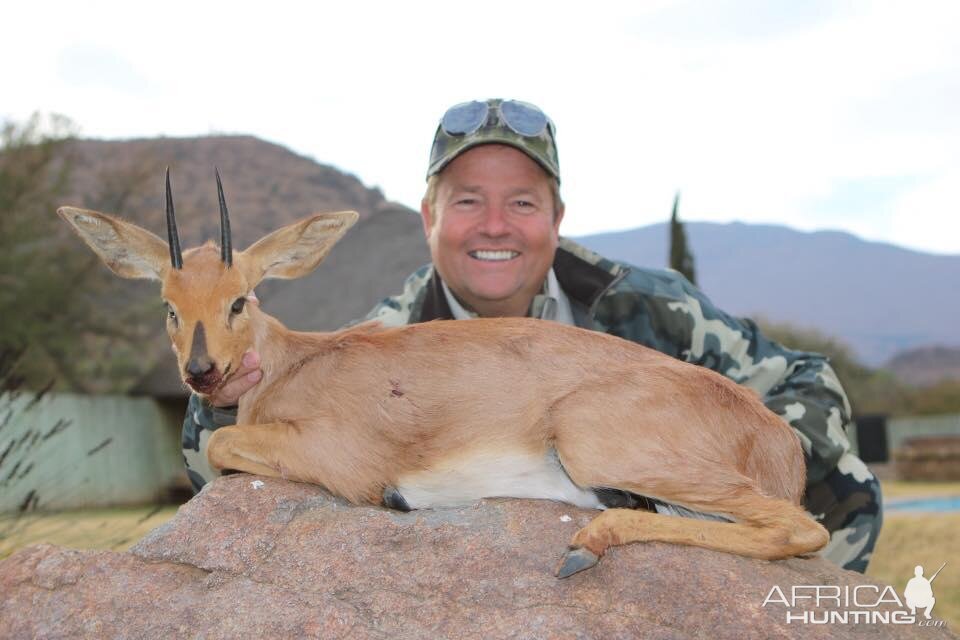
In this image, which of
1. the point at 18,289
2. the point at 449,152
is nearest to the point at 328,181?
the point at 18,289

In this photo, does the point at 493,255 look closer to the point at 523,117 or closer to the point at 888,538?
the point at 523,117

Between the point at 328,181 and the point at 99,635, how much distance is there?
A: 260 feet

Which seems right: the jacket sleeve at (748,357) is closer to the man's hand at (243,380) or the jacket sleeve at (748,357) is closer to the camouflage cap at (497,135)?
the camouflage cap at (497,135)

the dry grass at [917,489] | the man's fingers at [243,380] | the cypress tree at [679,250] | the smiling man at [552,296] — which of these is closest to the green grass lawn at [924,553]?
the smiling man at [552,296]

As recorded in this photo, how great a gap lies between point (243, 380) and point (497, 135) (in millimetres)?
2950

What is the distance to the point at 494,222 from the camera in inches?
292

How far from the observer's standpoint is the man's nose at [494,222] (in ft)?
24.3

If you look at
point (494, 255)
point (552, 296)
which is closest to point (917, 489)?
point (552, 296)

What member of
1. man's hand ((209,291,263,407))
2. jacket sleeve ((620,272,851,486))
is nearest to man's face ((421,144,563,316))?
jacket sleeve ((620,272,851,486))

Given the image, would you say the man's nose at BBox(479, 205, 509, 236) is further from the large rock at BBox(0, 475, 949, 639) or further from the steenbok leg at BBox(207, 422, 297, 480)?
the large rock at BBox(0, 475, 949, 639)

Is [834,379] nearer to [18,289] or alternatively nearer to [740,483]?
[740,483]

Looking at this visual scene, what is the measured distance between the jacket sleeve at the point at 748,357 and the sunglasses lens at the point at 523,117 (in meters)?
1.68

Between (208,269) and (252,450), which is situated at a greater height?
(208,269)

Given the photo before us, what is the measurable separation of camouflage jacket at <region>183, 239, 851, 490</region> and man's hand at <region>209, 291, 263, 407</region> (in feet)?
4.19
